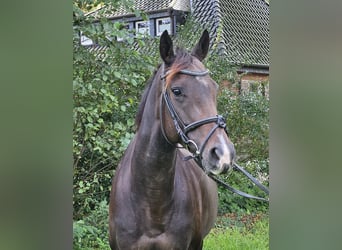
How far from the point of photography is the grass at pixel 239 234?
4.07 meters

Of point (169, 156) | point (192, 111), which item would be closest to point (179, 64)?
point (192, 111)

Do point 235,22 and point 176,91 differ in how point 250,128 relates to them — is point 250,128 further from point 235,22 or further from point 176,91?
point 176,91

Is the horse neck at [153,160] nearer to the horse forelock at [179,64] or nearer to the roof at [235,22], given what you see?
the horse forelock at [179,64]

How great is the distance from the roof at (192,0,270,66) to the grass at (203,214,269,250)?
7.04ft

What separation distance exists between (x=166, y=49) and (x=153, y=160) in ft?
1.67

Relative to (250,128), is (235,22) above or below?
above

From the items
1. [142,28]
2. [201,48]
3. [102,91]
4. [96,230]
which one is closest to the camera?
[201,48]

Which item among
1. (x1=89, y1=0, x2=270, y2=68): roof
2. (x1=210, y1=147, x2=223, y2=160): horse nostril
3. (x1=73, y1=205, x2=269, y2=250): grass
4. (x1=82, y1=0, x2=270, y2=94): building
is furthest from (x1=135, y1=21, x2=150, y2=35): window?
(x1=210, y1=147, x2=223, y2=160): horse nostril

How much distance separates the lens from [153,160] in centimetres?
192
